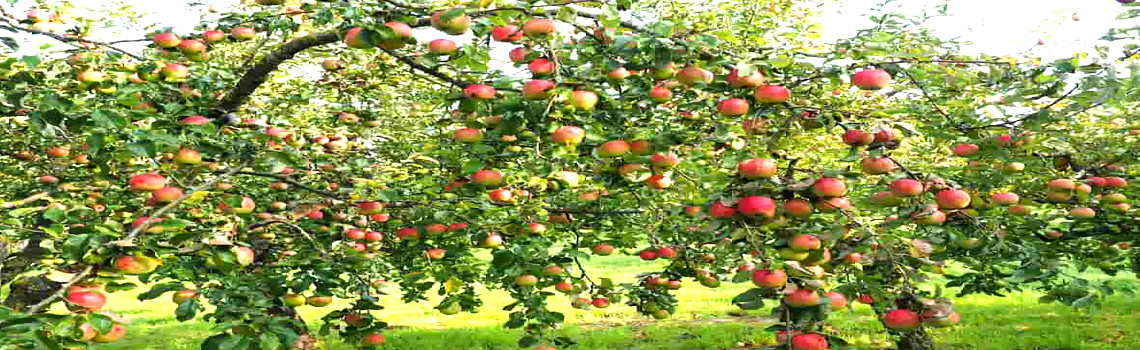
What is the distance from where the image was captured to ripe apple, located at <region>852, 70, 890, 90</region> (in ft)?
8.92

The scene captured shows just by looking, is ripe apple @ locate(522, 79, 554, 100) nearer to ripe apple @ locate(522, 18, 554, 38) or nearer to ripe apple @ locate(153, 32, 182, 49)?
ripe apple @ locate(522, 18, 554, 38)

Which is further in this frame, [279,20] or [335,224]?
[335,224]

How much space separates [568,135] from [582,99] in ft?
0.44

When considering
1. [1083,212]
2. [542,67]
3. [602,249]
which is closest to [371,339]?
[602,249]

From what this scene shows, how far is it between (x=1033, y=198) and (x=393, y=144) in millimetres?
4204

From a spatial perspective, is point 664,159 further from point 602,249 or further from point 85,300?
point 602,249

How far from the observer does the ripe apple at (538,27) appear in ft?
8.66

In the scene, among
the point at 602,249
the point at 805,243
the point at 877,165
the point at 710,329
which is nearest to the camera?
the point at 805,243

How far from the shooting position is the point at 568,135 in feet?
9.03

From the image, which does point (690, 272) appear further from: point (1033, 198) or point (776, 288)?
point (776, 288)

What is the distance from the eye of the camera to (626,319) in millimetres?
11547

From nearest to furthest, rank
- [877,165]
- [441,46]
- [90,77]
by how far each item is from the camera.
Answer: [877,165] < [441,46] < [90,77]

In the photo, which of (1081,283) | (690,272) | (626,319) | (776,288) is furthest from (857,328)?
(776,288)

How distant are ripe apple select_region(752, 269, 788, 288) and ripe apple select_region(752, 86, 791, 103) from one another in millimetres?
601
